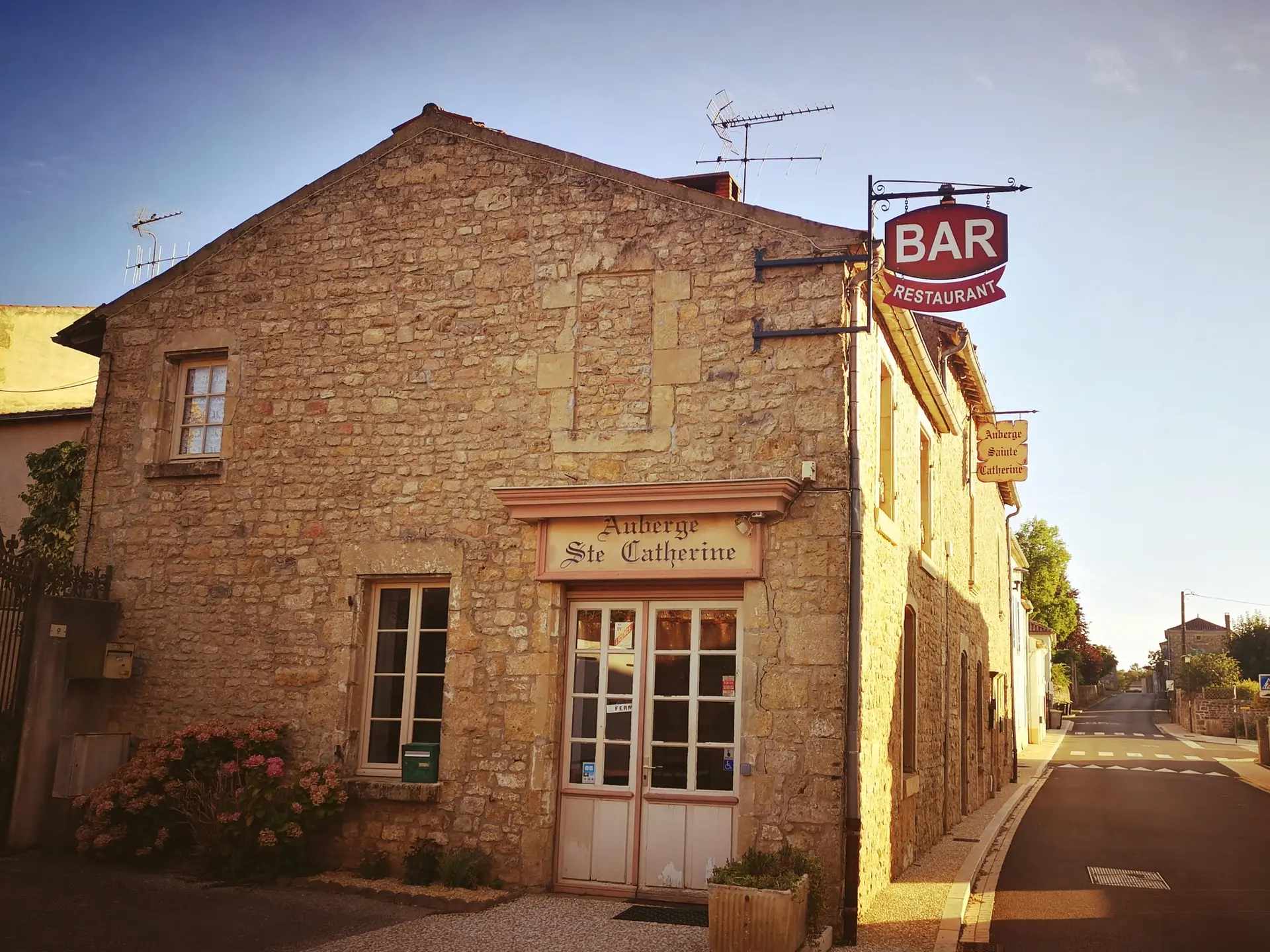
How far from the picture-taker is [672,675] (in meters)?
8.23

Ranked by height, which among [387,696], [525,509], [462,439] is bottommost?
[387,696]

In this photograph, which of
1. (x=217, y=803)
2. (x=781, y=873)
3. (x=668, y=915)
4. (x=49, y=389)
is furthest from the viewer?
(x=49, y=389)

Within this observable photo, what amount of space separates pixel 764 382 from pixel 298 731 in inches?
189

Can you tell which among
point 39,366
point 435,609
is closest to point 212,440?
point 435,609

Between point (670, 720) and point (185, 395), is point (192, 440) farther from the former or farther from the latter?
point (670, 720)

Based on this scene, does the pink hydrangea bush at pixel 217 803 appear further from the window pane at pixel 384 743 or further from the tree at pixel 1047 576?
the tree at pixel 1047 576

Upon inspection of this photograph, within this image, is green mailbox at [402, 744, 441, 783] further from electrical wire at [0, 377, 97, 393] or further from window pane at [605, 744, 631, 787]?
electrical wire at [0, 377, 97, 393]

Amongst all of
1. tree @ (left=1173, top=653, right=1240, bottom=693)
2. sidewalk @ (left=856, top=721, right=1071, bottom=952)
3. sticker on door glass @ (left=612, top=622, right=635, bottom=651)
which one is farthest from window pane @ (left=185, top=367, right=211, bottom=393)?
tree @ (left=1173, top=653, right=1240, bottom=693)

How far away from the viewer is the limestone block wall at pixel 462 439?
8086 millimetres

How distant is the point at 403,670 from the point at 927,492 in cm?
643

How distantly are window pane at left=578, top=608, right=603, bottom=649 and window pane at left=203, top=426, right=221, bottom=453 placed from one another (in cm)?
398

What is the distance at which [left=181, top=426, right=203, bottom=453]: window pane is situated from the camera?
10.2m

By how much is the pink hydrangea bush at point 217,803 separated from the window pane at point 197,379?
317 cm

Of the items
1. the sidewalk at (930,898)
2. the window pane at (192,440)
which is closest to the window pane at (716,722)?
the sidewalk at (930,898)
